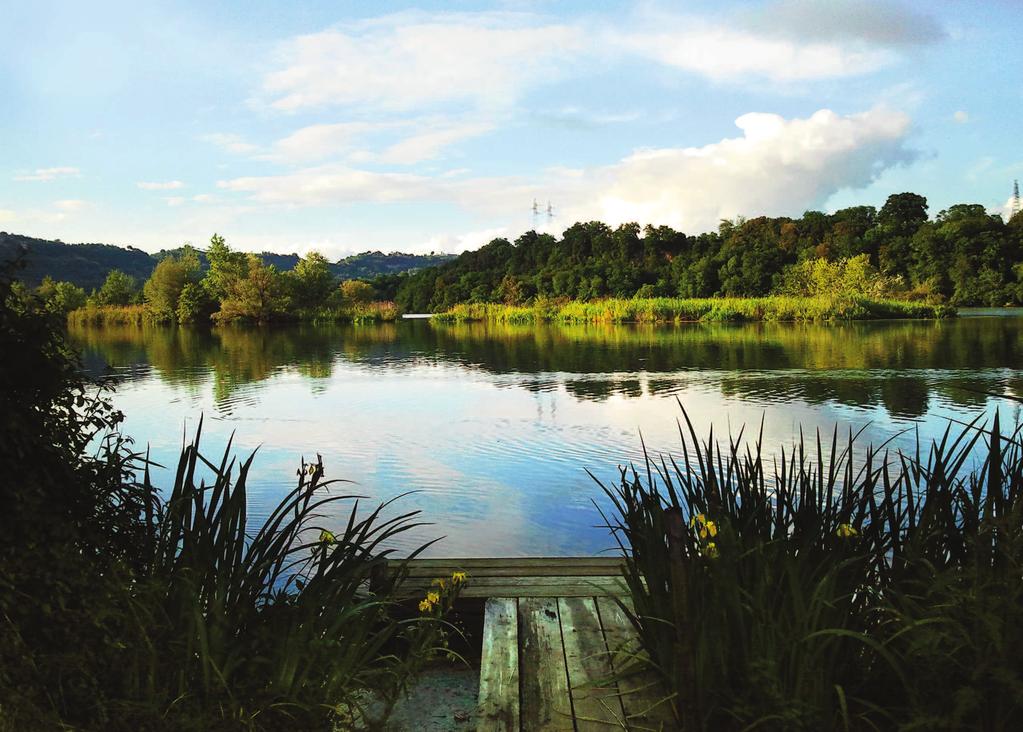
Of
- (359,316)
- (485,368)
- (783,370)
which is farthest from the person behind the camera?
(359,316)

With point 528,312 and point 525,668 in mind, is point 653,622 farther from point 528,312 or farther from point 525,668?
point 528,312

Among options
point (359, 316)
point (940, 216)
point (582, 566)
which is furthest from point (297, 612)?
point (940, 216)

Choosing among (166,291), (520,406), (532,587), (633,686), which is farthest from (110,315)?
(633,686)

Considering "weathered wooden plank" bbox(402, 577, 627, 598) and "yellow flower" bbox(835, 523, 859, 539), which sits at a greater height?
"yellow flower" bbox(835, 523, 859, 539)

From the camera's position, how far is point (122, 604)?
192cm

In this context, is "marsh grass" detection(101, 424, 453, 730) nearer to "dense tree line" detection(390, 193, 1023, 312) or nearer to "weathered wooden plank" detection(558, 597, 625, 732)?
"weathered wooden plank" detection(558, 597, 625, 732)

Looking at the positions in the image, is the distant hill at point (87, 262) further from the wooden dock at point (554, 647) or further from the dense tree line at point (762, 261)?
the wooden dock at point (554, 647)

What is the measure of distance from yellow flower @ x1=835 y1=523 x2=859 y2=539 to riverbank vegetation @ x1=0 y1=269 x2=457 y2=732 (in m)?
1.24

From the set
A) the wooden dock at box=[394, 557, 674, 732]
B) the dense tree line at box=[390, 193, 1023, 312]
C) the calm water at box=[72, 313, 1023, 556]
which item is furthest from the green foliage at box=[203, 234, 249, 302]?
the wooden dock at box=[394, 557, 674, 732]

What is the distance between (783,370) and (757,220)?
48711 mm

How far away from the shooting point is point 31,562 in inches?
65.6

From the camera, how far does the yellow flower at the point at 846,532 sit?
2156mm

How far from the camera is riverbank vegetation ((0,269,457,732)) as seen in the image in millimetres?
1695

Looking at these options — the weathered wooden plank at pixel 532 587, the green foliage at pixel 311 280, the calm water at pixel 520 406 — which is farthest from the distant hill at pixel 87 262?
Answer: the weathered wooden plank at pixel 532 587
